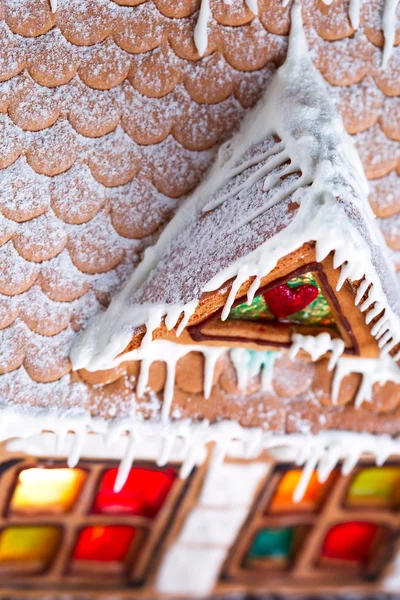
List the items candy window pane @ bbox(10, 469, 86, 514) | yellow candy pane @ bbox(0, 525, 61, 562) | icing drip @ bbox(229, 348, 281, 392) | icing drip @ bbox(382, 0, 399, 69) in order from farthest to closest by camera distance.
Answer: yellow candy pane @ bbox(0, 525, 61, 562) < candy window pane @ bbox(10, 469, 86, 514) < icing drip @ bbox(229, 348, 281, 392) < icing drip @ bbox(382, 0, 399, 69)

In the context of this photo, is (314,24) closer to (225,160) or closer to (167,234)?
(225,160)

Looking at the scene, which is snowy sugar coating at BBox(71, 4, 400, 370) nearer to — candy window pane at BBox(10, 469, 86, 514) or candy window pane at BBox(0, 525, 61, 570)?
candy window pane at BBox(10, 469, 86, 514)

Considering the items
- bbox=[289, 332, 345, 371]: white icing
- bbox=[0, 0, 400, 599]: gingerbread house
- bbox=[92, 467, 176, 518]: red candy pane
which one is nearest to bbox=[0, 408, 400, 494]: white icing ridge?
bbox=[0, 0, 400, 599]: gingerbread house

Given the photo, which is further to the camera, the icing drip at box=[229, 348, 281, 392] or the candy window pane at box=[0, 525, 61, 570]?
the candy window pane at box=[0, 525, 61, 570]

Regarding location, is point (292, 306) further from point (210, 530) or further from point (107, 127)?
point (210, 530)

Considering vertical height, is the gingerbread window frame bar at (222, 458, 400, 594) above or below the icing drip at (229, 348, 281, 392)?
below

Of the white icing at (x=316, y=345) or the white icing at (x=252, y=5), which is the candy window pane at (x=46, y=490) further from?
the white icing at (x=252, y=5)

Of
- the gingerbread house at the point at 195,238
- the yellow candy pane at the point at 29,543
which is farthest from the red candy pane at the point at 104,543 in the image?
the gingerbread house at the point at 195,238

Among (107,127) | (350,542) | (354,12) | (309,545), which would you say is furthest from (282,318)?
(350,542)
